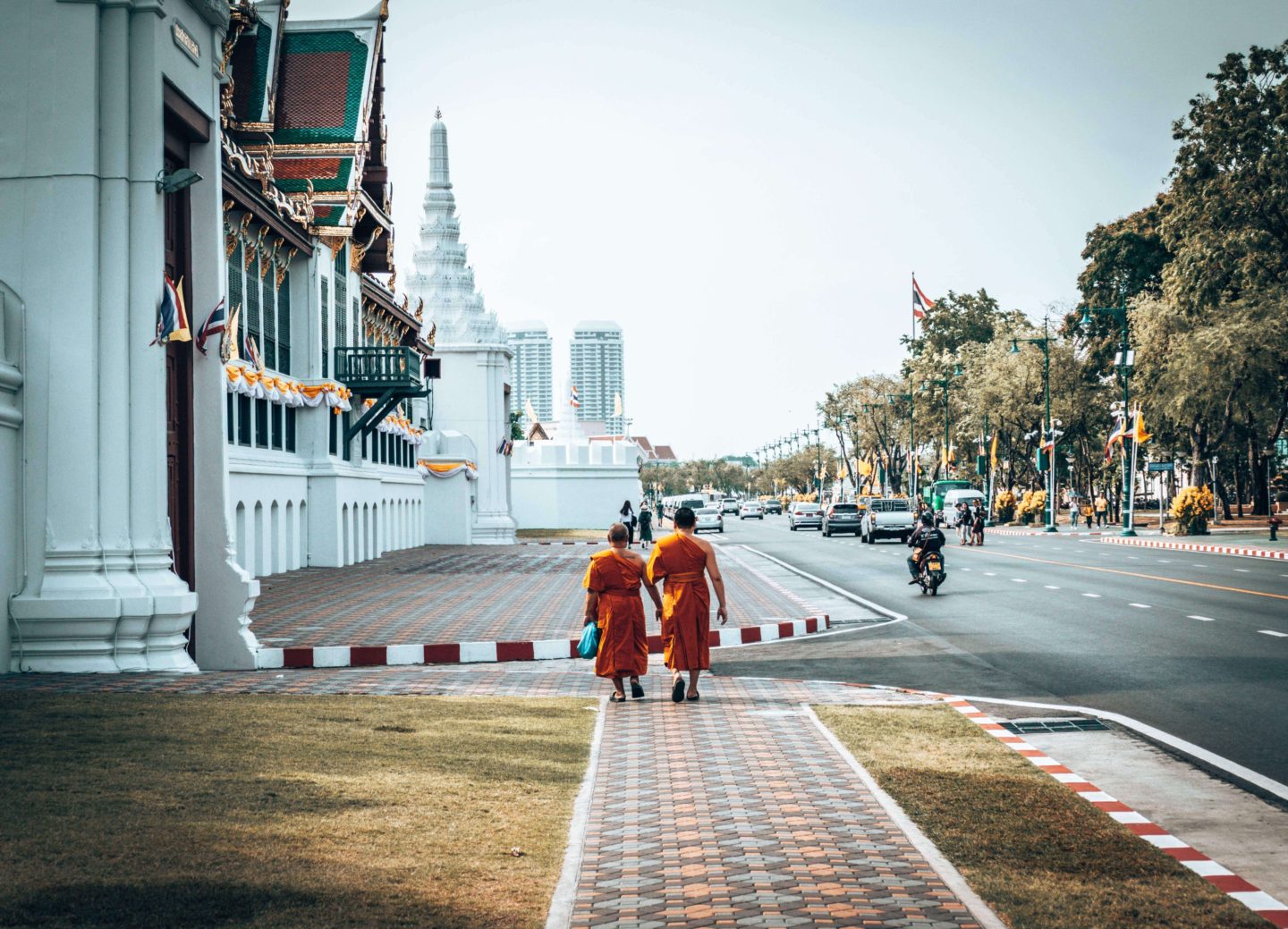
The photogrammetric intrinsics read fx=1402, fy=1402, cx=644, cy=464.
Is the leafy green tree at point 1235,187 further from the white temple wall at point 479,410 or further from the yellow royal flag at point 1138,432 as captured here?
the white temple wall at point 479,410

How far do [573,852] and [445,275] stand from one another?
56058 millimetres

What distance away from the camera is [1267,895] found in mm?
5633

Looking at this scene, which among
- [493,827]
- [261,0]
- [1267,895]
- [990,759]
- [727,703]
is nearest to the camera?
[1267,895]

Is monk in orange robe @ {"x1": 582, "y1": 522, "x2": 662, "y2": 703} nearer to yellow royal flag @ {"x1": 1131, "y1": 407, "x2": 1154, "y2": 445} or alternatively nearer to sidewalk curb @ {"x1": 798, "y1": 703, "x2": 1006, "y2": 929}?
sidewalk curb @ {"x1": 798, "y1": 703, "x2": 1006, "y2": 929}

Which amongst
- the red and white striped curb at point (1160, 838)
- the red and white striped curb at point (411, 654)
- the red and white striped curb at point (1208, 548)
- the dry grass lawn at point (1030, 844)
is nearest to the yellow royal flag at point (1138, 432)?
the red and white striped curb at point (1208, 548)

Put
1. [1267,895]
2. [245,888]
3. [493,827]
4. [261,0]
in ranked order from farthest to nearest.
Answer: [261,0] → [493,827] → [1267,895] → [245,888]

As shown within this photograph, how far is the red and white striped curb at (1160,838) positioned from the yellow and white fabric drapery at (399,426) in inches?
1238

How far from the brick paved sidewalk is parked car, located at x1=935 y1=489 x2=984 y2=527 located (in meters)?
33.0

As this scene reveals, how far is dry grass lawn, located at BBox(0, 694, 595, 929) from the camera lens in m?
5.05

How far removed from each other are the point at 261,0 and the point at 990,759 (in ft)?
97.5

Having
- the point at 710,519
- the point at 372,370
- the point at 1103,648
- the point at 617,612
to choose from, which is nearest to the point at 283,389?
the point at 372,370

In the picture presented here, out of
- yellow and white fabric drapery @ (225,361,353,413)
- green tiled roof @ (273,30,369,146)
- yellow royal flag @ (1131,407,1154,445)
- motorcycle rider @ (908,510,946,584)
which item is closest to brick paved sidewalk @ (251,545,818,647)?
motorcycle rider @ (908,510,946,584)

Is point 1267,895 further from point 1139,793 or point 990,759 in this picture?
point 990,759

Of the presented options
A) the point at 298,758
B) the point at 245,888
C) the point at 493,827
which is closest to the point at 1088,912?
the point at 493,827
